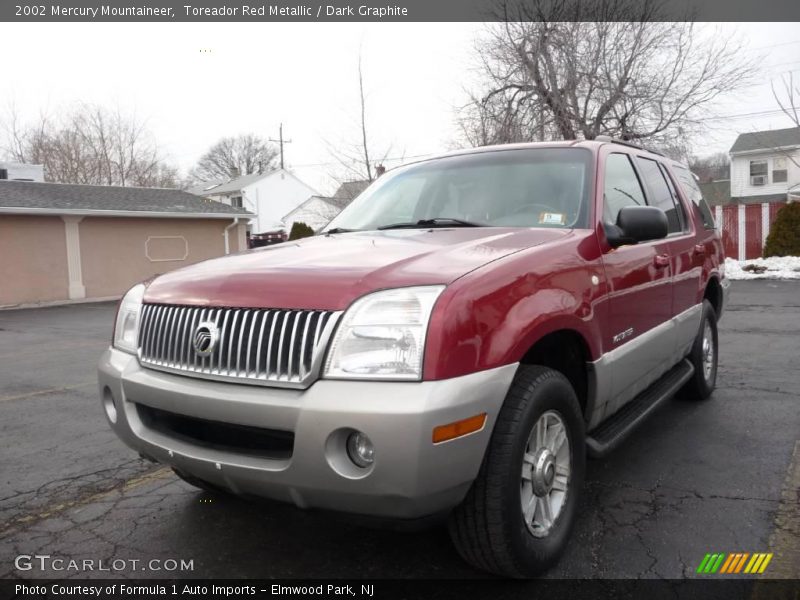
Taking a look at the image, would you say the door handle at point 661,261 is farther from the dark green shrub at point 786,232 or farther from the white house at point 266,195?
the white house at point 266,195

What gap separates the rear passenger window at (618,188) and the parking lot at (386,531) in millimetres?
1510

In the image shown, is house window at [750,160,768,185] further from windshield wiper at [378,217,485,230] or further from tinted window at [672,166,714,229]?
windshield wiper at [378,217,485,230]

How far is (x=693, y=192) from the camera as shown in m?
5.41

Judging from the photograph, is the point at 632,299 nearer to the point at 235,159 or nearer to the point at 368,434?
the point at 368,434

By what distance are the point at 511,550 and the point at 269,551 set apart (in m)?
1.13

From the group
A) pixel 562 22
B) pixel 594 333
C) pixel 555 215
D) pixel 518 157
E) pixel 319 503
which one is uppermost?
pixel 562 22

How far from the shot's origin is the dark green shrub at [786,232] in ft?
63.0

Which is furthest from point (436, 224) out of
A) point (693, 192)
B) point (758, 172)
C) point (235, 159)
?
point (235, 159)

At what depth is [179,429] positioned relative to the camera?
2619 millimetres

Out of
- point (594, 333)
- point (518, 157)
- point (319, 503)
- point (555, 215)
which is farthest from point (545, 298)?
point (518, 157)

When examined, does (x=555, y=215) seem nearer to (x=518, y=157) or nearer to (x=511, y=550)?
(x=518, y=157)

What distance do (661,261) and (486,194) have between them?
3.76ft

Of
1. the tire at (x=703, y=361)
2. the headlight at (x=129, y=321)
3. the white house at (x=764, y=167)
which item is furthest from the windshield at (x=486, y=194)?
the white house at (x=764, y=167)

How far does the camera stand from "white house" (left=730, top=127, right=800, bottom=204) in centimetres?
3341
